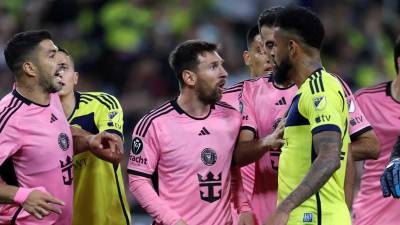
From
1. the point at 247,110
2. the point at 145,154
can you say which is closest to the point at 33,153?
the point at 145,154

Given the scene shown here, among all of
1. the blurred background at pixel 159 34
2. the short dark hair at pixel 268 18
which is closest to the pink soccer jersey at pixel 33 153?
the short dark hair at pixel 268 18

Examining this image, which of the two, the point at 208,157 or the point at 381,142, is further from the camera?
the point at 381,142

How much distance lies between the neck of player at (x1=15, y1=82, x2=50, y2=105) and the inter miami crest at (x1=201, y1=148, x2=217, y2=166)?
120 centimetres

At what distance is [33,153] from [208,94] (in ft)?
4.50

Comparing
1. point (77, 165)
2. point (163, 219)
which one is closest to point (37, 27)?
point (77, 165)

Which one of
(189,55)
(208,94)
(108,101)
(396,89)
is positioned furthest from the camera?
(396,89)

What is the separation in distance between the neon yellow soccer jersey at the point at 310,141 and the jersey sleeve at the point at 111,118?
68.6 inches

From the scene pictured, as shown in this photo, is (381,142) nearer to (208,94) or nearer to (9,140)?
(208,94)

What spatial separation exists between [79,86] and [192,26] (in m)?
1.70

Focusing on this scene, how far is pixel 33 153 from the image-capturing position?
8070 millimetres

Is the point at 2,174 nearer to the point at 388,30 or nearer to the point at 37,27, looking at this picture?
the point at 37,27

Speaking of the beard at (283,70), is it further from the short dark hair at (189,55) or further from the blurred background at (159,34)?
the blurred background at (159,34)

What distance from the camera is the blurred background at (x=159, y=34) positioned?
14320 mm

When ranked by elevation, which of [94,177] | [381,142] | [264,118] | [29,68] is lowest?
[94,177]
